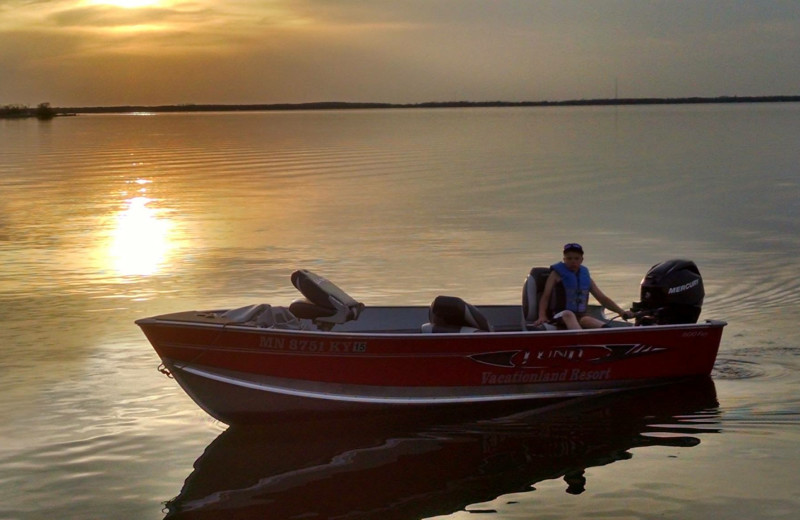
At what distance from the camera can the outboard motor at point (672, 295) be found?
13.4 metres

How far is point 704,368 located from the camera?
43.6 ft

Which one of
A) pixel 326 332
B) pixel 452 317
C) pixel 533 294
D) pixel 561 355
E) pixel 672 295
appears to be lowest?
pixel 561 355

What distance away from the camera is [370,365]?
11.9 meters

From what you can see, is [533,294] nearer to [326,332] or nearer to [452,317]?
[452,317]

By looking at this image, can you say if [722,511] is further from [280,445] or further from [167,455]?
[167,455]

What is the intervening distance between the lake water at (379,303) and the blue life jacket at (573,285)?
1.20 m

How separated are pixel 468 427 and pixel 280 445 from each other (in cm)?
209

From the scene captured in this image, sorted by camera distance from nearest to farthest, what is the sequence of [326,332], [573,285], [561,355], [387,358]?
[326,332] → [387,358] → [561,355] → [573,285]

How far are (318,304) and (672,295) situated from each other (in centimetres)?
435

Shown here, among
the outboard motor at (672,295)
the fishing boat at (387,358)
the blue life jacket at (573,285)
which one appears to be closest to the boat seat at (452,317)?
the fishing boat at (387,358)

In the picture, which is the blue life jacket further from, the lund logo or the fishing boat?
the lund logo

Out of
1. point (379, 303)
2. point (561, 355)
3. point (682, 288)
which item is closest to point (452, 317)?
point (561, 355)

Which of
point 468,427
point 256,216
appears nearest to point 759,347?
point 468,427

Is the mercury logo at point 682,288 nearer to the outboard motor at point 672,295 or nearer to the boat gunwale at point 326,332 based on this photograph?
the outboard motor at point 672,295
